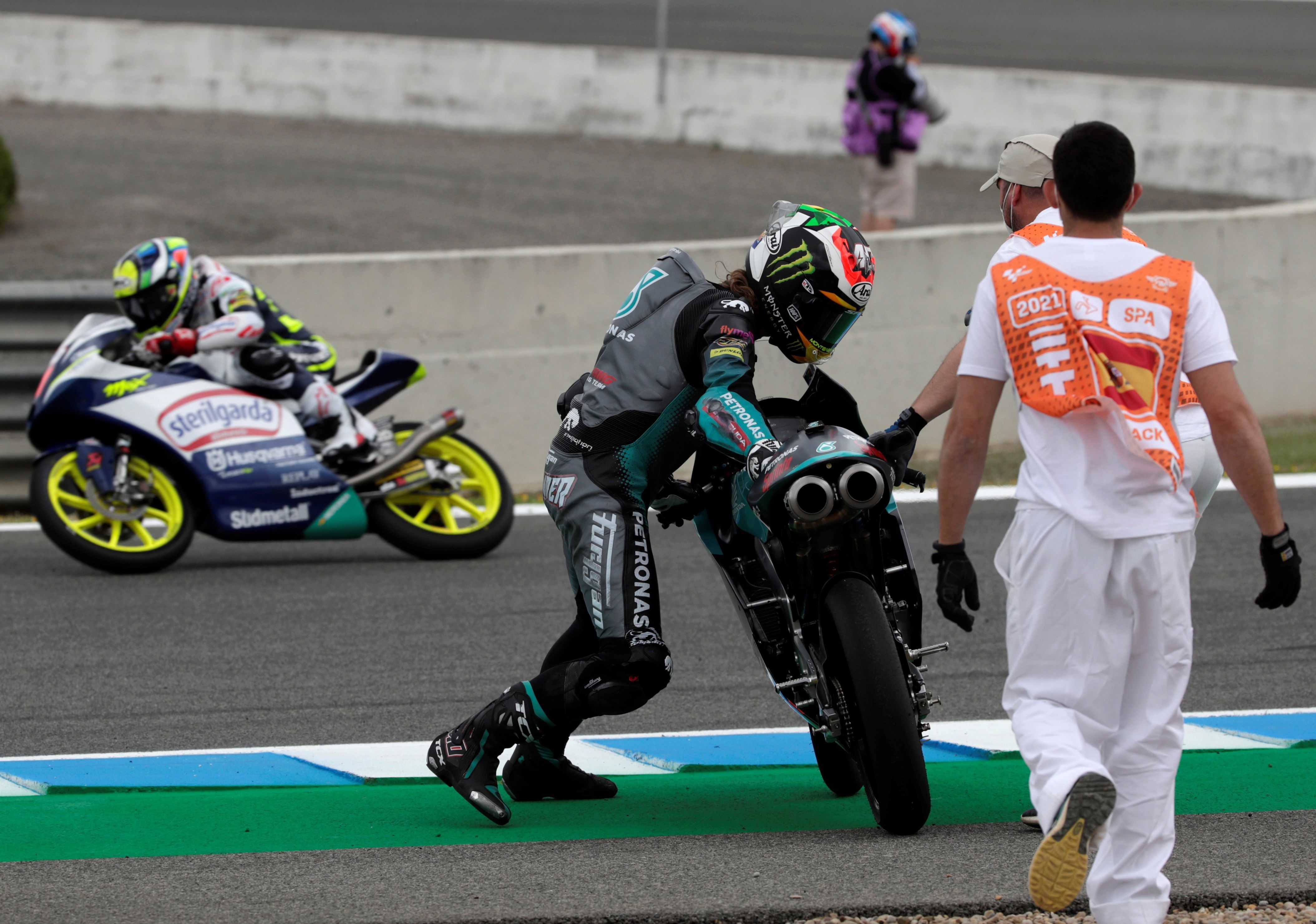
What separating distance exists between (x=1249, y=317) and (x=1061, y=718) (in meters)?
8.66

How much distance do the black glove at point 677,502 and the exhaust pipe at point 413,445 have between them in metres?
3.92

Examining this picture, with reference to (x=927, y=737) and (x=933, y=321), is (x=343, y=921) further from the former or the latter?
(x=933, y=321)

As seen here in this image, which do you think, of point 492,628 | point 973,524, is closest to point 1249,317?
point 973,524

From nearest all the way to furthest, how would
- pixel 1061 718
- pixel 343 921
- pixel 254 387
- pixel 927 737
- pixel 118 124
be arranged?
pixel 1061 718 → pixel 343 921 → pixel 927 737 → pixel 254 387 → pixel 118 124

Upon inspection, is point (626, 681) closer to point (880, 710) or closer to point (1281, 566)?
point (880, 710)

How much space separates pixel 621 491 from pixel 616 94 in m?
18.4

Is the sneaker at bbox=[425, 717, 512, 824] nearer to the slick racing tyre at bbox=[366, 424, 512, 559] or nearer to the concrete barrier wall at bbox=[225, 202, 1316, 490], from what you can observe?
the slick racing tyre at bbox=[366, 424, 512, 559]

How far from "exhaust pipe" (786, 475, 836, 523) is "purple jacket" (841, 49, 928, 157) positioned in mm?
10820

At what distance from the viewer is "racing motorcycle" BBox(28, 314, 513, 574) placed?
8.29 meters

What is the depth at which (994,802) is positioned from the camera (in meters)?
4.84

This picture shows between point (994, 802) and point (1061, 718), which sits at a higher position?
point (1061, 718)

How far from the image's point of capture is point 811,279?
4555 mm

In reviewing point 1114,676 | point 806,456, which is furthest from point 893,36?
point 1114,676

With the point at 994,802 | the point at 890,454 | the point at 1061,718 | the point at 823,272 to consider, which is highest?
the point at 823,272
